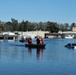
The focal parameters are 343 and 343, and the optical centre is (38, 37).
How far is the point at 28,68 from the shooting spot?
40156 mm

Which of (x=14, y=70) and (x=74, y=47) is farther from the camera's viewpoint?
(x=74, y=47)

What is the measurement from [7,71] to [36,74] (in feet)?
11.8

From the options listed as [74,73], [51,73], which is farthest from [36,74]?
[74,73]

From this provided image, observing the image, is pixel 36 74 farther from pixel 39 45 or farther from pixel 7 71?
pixel 39 45

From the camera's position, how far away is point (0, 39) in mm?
166875

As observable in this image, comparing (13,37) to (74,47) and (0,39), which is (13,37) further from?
(74,47)

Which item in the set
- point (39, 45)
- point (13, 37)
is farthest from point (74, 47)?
point (13, 37)

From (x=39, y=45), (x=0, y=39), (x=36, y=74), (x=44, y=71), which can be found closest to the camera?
(x=36, y=74)

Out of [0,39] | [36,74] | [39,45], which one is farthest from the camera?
[0,39]

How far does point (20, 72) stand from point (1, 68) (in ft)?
11.8

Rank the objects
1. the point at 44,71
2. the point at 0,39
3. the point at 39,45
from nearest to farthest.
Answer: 1. the point at 44,71
2. the point at 39,45
3. the point at 0,39

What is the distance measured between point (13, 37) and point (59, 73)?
433 ft

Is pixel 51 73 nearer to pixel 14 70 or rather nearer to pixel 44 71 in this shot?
pixel 44 71

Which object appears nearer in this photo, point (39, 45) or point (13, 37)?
point (39, 45)
